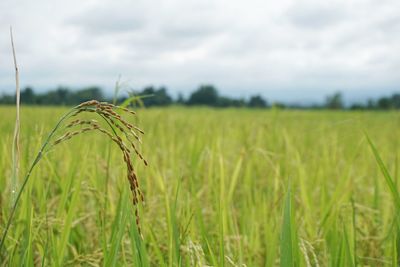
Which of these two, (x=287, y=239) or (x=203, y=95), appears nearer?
(x=287, y=239)

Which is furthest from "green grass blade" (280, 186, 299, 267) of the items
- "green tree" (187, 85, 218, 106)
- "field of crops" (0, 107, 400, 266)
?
"green tree" (187, 85, 218, 106)

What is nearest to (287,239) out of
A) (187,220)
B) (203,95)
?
(187,220)

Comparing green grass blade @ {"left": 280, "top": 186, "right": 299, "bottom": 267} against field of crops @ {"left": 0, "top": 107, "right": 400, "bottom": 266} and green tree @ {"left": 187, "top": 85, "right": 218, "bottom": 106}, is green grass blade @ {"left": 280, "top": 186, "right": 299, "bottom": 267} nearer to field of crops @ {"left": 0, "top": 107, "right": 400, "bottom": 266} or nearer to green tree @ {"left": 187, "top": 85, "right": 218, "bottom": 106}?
field of crops @ {"left": 0, "top": 107, "right": 400, "bottom": 266}

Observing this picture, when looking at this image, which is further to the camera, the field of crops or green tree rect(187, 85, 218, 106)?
green tree rect(187, 85, 218, 106)

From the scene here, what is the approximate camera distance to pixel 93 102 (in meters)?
0.60

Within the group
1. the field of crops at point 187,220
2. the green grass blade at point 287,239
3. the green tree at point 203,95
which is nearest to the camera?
the green grass blade at point 287,239

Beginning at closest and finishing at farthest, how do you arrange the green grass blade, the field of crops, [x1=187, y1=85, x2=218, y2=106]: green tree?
the green grass blade < the field of crops < [x1=187, y1=85, x2=218, y2=106]: green tree

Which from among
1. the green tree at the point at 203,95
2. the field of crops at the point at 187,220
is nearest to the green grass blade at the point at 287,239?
the field of crops at the point at 187,220

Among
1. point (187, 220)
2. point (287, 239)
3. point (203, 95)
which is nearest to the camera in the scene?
point (287, 239)

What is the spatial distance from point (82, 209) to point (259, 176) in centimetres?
121

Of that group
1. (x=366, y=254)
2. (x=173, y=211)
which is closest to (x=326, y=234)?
(x=366, y=254)

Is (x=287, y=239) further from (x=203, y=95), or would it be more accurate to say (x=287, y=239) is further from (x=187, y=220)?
(x=203, y=95)

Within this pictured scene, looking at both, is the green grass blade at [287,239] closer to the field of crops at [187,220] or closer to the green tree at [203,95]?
the field of crops at [187,220]

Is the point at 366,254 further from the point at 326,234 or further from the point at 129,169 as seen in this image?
the point at 129,169
